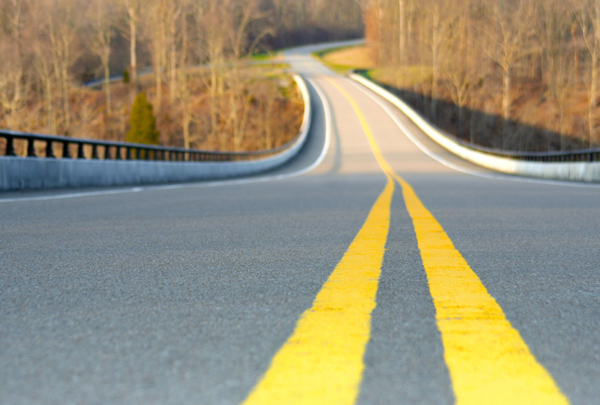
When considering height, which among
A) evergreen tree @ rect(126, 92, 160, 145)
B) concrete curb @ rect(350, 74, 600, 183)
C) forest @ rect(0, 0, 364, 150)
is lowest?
concrete curb @ rect(350, 74, 600, 183)

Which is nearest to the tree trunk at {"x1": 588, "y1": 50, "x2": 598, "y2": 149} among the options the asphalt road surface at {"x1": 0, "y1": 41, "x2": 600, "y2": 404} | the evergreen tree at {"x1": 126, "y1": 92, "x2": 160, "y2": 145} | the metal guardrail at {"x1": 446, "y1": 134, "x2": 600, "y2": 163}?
the metal guardrail at {"x1": 446, "y1": 134, "x2": 600, "y2": 163}

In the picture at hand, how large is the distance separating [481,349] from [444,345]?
0.14 metres

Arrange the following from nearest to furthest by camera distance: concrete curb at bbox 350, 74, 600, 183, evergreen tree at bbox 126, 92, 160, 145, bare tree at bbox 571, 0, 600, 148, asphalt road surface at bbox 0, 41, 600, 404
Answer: asphalt road surface at bbox 0, 41, 600, 404, concrete curb at bbox 350, 74, 600, 183, evergreen tree at bbox 126, 92, 160, 145, bare tree at bbox 571, 0, 600, 148

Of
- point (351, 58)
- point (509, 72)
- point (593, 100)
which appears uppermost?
point (351, 58)

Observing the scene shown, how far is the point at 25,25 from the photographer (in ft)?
203

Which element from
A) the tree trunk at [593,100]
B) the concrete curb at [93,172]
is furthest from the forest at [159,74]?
the concrete curb at [93,172]

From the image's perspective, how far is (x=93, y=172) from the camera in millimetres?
15922

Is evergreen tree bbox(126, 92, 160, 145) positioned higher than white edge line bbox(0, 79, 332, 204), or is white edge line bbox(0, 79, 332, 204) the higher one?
evergreen tree bbox(126, 92, 160, 145)

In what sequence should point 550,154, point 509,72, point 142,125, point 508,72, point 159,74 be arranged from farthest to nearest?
point 509,72 < point 159,74 < point 508,72 < point 142,125 < point 550,154

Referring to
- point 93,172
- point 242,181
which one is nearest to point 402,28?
point 242,181

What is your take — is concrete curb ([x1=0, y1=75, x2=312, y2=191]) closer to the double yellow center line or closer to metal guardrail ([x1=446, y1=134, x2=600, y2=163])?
the double yellow center line

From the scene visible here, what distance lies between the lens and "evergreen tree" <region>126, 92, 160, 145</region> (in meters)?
59.9

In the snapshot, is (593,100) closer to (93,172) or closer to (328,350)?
(93,172)

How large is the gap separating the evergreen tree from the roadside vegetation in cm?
3227
